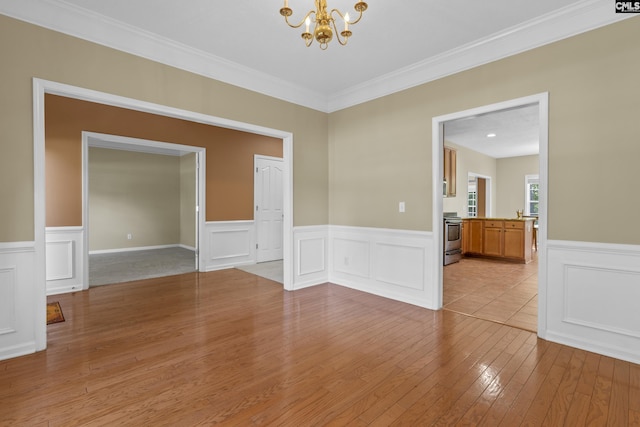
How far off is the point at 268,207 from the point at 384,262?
3411 millimetres

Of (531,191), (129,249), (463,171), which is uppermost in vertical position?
(463,171)

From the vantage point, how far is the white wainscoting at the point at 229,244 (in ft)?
19.0

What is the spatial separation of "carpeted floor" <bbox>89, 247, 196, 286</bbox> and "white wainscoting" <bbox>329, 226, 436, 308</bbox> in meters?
3.01

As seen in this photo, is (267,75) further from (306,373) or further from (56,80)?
(306,373)

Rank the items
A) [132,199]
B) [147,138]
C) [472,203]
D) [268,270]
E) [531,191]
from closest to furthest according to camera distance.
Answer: [147,138]
[268,270]
[132,199]
[531,191]
[472,203]

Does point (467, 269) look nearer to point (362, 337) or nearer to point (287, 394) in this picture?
point (362, 337)

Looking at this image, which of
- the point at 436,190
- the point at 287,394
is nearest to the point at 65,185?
the point at 287,394

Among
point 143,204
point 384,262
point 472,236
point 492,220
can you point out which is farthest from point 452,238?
point 143,204

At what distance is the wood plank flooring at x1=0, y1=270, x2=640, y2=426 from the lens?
179 cm

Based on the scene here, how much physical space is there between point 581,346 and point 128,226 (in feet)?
30.0

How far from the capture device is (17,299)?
2475 millimetres

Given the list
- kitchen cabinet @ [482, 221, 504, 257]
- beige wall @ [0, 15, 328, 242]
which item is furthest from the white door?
kitchen cabinet @ [482, 221, 504, 257]

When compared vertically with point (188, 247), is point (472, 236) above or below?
above

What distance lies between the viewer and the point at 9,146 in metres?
2.42
